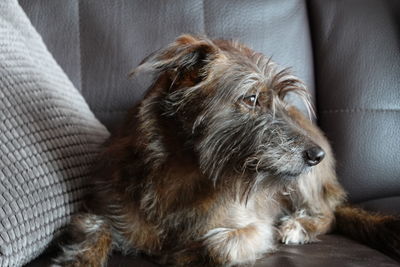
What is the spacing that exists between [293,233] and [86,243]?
0.72 metres

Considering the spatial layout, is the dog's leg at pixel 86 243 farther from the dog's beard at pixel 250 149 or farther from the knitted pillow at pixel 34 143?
the dog's beard at pixel 250 149

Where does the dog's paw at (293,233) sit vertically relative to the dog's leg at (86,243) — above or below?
below

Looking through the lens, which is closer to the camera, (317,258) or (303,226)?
(317,258)

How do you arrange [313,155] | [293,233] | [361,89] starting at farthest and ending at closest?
[361,89], [293,233], [313,155]

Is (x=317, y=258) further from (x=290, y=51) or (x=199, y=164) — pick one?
(x=290, y=51)

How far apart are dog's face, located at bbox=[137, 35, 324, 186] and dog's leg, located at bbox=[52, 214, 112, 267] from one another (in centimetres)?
38

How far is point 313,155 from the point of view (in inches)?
56.0

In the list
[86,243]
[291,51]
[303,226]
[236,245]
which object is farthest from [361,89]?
[86,243]

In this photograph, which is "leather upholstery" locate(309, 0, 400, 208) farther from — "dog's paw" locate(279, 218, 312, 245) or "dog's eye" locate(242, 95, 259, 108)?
"dog's eye" locate(242, 95, 259, 108)

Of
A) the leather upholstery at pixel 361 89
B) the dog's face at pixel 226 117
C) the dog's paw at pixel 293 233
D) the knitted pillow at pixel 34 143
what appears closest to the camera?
the knitted pillow at pixel 34 143

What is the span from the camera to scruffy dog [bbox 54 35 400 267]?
144 centimetres

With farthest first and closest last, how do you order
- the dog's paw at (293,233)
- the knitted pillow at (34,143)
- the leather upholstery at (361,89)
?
the leather upholstery at (361,89), the dog's paw at (293,233), the knitted pillow at (34,143)

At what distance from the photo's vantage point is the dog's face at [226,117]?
4.71ft

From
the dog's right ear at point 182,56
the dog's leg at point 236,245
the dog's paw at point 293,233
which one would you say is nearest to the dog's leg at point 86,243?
the dog's leg at point 236,245
